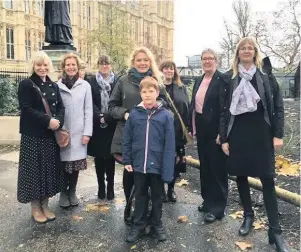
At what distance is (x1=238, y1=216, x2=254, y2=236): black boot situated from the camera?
12.8 feet

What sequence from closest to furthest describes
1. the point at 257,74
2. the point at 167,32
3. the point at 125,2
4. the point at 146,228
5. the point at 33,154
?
the point at 257,74
the point at 146,228
the point at 33,154
the point at 125,2
the point at 167,32

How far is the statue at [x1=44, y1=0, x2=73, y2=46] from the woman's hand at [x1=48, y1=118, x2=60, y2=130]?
5244mm

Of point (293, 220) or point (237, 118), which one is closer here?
point (237, 118)

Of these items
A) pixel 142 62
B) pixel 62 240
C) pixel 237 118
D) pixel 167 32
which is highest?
pixel 167 32

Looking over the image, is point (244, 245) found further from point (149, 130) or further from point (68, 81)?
point (68, 81)

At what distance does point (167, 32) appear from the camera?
6281cm

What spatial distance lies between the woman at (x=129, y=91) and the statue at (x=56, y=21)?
5.23 metres

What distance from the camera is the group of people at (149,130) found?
3658 millimetres

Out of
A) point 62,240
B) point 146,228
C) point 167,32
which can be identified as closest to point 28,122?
point 62,240

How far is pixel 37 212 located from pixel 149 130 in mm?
1778

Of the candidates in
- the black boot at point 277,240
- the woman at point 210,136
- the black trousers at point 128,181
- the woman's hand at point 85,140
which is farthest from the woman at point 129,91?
the black boot at point 277,240

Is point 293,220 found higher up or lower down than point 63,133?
lower down

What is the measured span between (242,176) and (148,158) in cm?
107

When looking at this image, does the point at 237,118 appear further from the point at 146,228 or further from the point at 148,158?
the point at 146,228
